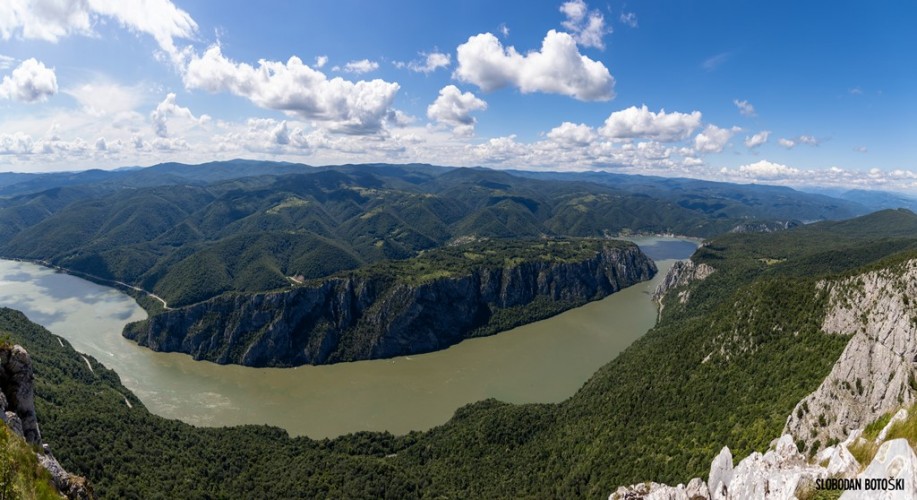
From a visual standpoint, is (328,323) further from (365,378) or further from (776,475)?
(776,475)

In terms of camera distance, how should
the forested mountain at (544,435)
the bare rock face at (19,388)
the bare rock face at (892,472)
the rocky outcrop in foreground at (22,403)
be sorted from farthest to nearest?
the forested mountain at (544,435) → the bare rock face at (19,388) → the rocky outcrop in foreground at (22,403) → the bare rock face at (892,472)

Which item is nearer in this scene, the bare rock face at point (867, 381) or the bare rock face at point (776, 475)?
the bare rock face at point (776, 475)

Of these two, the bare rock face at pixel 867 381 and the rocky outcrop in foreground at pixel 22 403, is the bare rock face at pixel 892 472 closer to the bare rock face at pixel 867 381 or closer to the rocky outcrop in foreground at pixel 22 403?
the bare rock face at pixel 867 381

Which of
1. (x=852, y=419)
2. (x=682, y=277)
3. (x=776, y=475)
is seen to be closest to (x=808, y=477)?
(x=776, y=475)

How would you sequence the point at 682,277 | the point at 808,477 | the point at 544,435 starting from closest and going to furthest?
the point at 808,477
the point at 544,435
the point at 682,277

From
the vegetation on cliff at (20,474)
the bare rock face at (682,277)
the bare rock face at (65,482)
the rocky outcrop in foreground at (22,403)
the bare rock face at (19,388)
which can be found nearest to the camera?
the vegetation on cliff at (20,474)

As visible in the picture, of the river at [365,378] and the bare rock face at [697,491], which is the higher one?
the bare rock face at [697,491]

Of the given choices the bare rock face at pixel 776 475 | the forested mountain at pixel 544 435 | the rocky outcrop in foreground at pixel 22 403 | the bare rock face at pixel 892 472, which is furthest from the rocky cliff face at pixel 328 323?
the bare rock face at pixel 892 472
